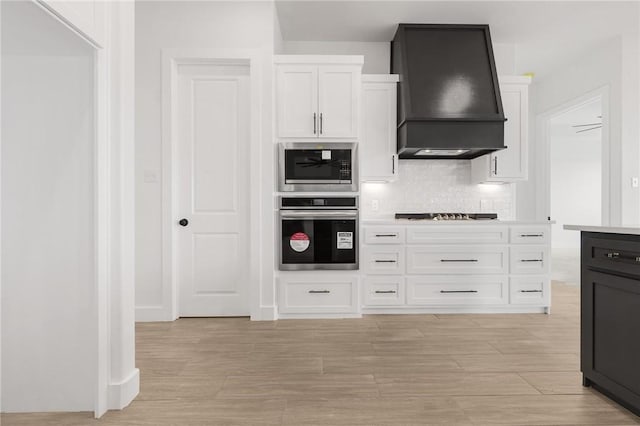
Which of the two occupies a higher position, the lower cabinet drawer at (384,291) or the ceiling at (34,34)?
the ceiling at (34,34)

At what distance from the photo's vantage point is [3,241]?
182cm

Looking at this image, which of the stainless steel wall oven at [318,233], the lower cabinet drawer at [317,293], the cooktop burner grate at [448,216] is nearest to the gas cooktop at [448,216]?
the cooktop burner grate at [448,216]

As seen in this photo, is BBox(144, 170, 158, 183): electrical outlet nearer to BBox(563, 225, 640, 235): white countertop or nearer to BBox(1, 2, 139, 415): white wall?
BBox(1, 2, 139, 415): white wall

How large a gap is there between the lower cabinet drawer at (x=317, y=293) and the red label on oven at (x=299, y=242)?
0.24m

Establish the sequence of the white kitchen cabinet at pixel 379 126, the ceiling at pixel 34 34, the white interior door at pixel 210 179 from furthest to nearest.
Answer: the white kitchen cabinet at pixel 379 126 < the white interior door at pixel 210 179 < the ceiling at pixel 34 34

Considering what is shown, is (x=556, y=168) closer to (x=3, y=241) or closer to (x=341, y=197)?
(x=341, y=197)

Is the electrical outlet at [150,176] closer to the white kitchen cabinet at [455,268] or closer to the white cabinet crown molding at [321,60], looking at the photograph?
the white cabinet crown molding at [321,60]

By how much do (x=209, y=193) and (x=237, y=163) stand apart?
38cm

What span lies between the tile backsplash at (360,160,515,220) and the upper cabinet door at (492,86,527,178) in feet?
1.16

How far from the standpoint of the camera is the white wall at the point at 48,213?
183 centimetres

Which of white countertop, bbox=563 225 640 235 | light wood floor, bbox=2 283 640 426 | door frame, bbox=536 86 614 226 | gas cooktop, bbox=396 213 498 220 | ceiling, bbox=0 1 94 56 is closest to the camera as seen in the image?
ceiling, bbox=0 1 94 56

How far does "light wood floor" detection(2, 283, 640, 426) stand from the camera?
1853mm

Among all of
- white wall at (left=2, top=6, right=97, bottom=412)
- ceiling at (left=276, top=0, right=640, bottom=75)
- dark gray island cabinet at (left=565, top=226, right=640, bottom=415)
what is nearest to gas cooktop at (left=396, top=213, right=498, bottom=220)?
ceiling at (left=276, top=0, right=640, bottom=75)

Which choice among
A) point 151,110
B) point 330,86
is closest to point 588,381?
point 330,86
